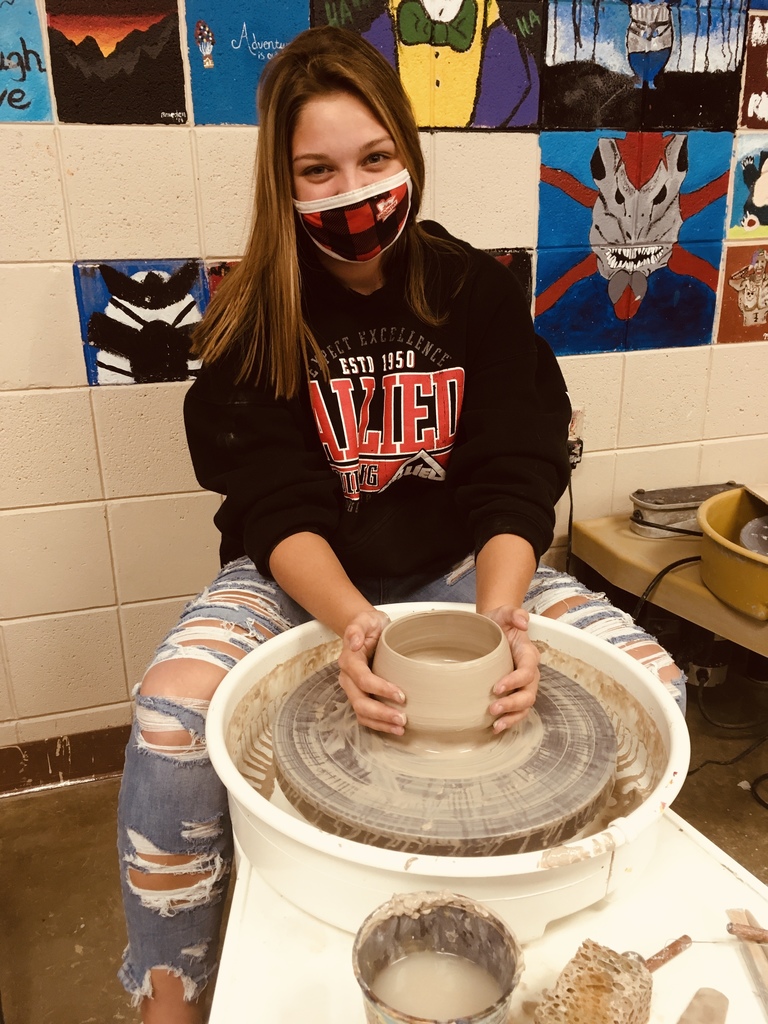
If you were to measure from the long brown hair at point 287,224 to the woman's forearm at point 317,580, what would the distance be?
0.24 m

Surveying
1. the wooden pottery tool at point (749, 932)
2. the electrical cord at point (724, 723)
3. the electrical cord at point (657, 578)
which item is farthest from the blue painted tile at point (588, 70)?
the wooden pottery tool at point (749, 932)

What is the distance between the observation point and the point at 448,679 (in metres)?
0.75

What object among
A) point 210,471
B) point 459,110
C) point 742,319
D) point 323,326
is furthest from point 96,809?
point 742,319

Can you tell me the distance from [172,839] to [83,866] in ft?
2.60

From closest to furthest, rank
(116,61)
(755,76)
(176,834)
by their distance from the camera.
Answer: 1. (176,834)
2. (116,61)
3. (755,76)

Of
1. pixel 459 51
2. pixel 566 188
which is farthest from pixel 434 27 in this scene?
pixel 566 188

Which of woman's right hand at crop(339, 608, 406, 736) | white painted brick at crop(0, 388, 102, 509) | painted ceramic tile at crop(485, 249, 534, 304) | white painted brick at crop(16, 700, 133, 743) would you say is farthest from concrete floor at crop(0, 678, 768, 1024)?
painted ceramic tile at crop(485, 249, 534, 304)

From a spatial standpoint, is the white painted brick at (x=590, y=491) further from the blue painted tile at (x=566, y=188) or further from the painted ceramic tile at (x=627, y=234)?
the blue painted tile at (x=566, y=188)

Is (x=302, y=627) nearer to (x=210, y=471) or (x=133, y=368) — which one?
(x=210, y=471)

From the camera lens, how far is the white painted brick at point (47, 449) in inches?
57.9

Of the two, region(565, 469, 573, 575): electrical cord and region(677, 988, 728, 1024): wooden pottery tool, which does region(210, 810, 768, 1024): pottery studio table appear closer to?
region(677, 988, 728, 1024): wooden pottery tool

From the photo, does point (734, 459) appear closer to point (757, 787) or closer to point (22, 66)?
point (757, 787)

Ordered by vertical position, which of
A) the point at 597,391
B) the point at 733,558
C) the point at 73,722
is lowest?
the point at 73,722

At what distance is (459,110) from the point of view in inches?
59.2
